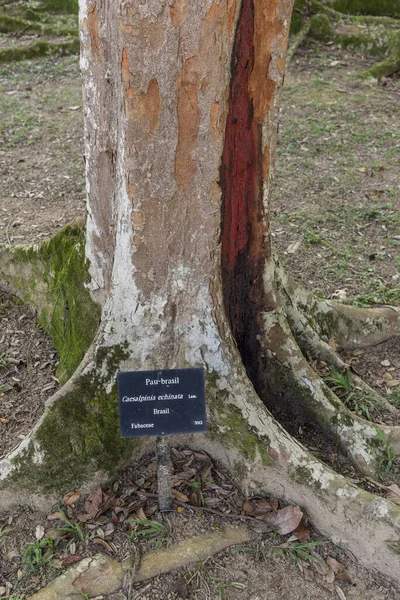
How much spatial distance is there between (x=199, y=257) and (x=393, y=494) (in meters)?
1.51

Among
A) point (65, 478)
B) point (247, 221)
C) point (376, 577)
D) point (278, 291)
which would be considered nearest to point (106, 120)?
point (247, 221)

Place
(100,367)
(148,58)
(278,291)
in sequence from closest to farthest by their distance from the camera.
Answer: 1. (148,58)
2. (100,367)
3. (278,291)

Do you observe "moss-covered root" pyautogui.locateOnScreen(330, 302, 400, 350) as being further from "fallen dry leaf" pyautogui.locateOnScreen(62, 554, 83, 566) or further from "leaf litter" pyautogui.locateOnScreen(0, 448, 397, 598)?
"fallen dry leaf" pyautogui.locateOnScreen(62, 554, 83, 566)

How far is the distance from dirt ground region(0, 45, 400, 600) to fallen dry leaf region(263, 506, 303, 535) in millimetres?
47

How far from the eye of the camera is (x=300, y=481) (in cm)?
293

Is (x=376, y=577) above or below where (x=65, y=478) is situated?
below

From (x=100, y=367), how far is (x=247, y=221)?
96cm

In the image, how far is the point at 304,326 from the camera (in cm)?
A: 369

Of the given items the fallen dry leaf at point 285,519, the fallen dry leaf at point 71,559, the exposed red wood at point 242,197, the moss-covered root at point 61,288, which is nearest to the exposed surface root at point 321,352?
the exposed red wood at point 242,197

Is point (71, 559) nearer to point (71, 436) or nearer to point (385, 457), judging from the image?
point (71, 436)

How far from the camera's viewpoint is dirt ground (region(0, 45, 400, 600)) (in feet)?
9.05

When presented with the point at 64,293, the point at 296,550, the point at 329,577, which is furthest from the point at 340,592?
the point at 64,293

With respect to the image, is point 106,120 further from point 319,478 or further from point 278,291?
point 319,478

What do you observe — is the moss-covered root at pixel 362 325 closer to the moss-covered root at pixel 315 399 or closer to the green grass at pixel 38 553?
the moss-covered root at pixel 315 399
